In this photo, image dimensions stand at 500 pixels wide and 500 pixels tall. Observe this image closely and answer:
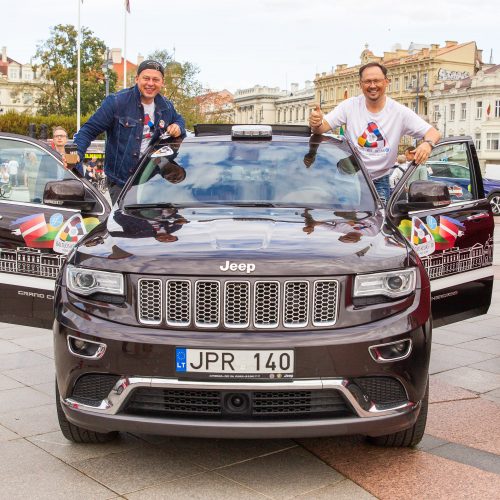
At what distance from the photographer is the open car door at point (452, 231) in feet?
17.8

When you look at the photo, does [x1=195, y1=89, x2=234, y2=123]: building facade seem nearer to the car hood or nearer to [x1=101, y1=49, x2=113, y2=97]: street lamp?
[x1=101, y1=49, x2=113, y2=97]: street lamp

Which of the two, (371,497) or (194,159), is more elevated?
(194,159)

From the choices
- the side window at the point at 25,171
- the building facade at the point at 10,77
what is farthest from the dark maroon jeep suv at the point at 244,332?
the building facade at the point at 10,77

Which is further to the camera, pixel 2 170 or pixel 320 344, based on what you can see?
pixel 2 170

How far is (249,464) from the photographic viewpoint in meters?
4.18

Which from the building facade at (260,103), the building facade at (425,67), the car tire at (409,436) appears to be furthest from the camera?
the building facade at (260,103)

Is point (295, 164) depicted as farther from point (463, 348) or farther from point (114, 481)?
point (463, 348)

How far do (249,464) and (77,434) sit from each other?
35.2 inches

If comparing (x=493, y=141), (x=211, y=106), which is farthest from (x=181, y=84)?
(x=493, y=141)

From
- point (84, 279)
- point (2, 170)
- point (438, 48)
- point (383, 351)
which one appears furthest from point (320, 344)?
point (438, 48)

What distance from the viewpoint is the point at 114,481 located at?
396 cm

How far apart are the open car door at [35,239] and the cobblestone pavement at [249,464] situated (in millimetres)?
647

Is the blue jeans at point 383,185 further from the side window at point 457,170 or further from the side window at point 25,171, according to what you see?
the side window at point 25,171

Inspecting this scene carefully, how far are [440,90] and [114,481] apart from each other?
4291 inches
